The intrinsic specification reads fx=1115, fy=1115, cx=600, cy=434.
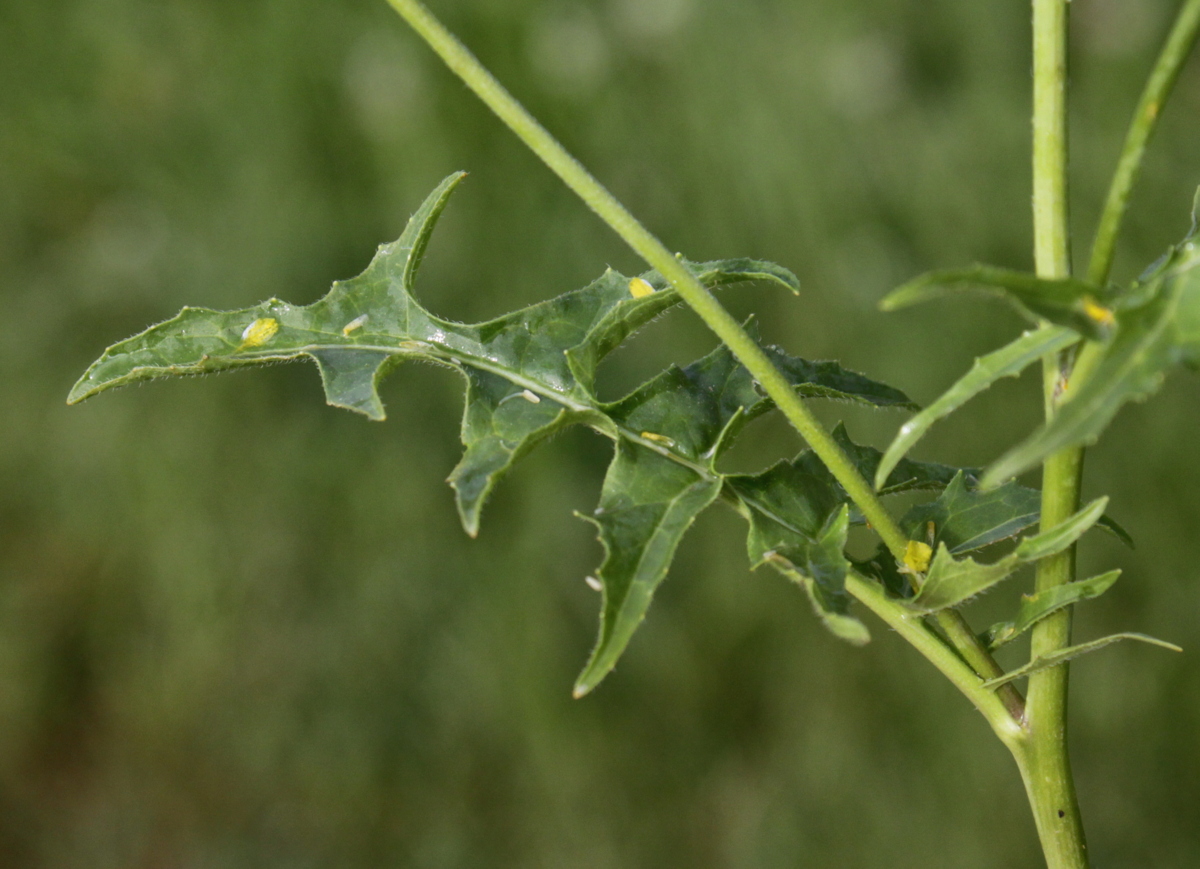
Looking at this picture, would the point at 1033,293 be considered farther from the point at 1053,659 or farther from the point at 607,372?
the point at 607,372

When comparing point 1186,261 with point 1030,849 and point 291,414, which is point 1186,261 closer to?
point 291,414

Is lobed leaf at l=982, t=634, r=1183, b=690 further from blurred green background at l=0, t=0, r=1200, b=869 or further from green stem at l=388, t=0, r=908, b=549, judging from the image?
blurred green background at l=0, t=0, r=1200, b=869

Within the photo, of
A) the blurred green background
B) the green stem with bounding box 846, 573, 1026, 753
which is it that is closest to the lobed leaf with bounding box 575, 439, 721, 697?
the green stem with bounding box 846, 573, 1026, 753

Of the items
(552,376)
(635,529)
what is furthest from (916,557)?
(552,376)

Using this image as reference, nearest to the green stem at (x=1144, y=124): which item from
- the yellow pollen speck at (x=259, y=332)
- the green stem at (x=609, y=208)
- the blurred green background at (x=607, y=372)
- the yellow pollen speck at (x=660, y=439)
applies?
the green stem at (x=609, y=208)

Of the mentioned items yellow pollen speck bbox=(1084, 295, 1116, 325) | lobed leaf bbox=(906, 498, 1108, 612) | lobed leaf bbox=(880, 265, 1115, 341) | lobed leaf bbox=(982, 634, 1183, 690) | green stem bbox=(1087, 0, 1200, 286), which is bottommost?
lobed leaf bbox=(982, 634, 1183, 690)

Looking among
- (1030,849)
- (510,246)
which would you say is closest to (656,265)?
(510,246)

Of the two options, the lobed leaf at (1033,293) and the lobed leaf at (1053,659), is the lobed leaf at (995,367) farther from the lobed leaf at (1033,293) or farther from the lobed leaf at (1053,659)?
the lobed leaf at (1053,659)
